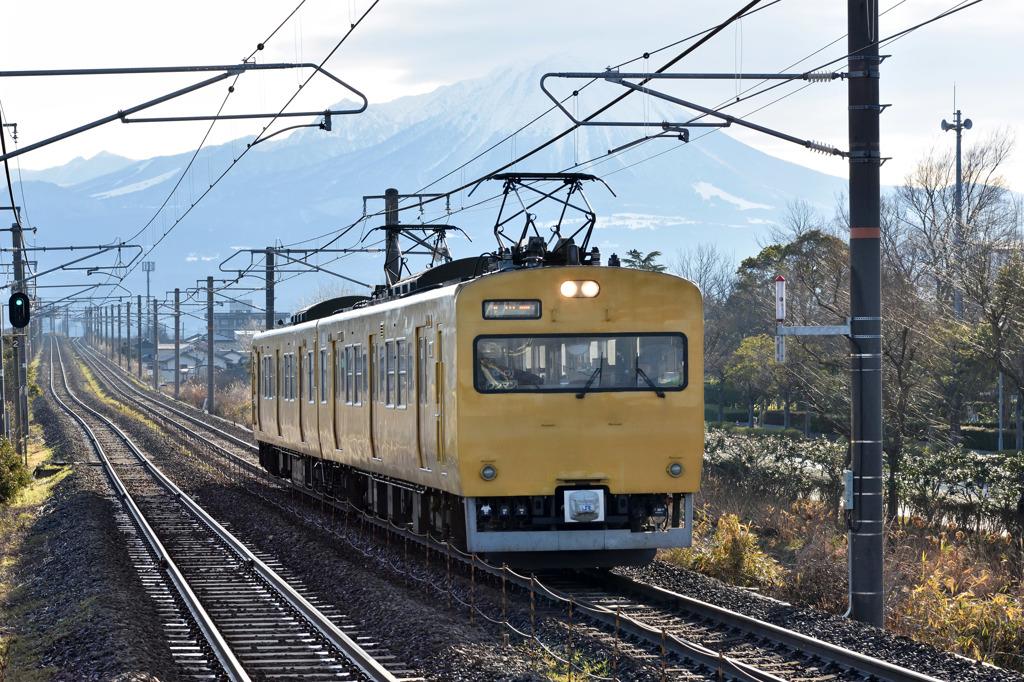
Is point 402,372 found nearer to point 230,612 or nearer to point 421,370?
point 421,370

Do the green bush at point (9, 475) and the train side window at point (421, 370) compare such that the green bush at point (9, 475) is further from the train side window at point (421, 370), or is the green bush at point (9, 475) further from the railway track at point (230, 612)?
the train side window at point (421, 370)

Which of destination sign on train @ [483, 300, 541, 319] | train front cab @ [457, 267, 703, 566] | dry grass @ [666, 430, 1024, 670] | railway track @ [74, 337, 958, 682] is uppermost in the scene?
destination sign on train @ [483, 300, 541, 319]

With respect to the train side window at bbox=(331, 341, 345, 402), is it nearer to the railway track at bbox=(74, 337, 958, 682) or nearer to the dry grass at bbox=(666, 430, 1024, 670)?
the dry grass at bbox=(666, 430, 1024, 670)

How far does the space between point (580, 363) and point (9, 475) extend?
52.0 ft

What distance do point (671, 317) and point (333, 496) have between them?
10.2 m

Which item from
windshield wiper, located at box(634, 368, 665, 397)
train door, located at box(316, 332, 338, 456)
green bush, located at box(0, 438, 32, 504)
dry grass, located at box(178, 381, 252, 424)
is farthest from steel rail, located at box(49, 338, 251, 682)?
dry grass, located at box(178, 381, 252, 424)

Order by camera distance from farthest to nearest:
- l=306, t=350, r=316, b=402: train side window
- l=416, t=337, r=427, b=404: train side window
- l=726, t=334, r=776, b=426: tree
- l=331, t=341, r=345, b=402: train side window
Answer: l=726, t=334, r=776, b=426: tree < l=306, t=350, r=316, b=402: train side window < l=331, t=341, r=345, b=402: train side window < l=416, t=337, r=427, b=404: train side window

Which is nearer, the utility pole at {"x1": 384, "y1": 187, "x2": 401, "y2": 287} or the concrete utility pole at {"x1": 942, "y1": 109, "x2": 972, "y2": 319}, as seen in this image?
the utility pole at {"x1": 384, "y1": 187, "x2": 401, "y2": 287}

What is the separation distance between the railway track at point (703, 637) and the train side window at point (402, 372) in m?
2.51

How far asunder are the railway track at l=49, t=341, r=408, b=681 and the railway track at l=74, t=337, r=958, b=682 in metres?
1.80

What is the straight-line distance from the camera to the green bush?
24188mm

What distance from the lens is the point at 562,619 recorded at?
10914 mm

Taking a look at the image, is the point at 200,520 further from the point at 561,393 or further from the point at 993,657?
the point at 993,657

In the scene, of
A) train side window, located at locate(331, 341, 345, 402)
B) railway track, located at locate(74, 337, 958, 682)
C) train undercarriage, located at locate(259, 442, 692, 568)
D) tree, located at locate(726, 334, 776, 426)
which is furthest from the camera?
tree, located at locate(726, 334, 776, 426)
